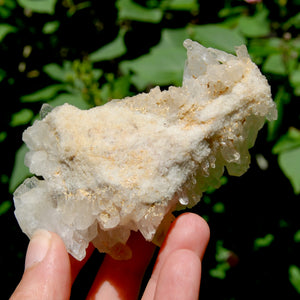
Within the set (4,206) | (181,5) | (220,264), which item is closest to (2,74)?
(4,206)

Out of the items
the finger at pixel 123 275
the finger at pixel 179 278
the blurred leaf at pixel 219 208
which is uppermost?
the finger at pixel 179 278

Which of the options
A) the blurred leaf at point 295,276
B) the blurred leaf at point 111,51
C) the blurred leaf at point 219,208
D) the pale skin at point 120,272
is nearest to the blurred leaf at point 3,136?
the blurred leaf at point 111,51

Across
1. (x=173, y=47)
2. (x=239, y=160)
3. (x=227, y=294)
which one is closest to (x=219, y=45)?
(x=173, y=47)

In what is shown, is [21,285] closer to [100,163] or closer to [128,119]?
[100,163]

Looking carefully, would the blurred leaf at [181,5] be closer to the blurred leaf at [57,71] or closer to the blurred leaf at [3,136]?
the blurred leaf at [57,71]

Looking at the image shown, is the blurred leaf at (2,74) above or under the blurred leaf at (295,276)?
Answer: above

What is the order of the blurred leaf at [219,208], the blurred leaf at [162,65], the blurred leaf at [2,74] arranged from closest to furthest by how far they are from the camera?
the blurred leaf at [162,65] → the blurred leaf at [2,74] → the blurred leaf at [219,208]
